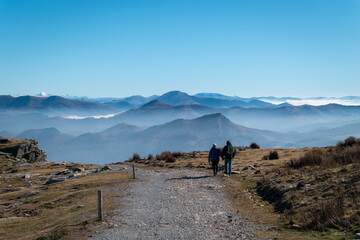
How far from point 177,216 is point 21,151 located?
1850 inches

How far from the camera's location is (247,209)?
13766 mm

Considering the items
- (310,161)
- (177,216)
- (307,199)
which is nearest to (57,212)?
(177,216)

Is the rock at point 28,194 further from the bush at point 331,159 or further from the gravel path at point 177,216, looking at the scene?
the bush at point 331,159

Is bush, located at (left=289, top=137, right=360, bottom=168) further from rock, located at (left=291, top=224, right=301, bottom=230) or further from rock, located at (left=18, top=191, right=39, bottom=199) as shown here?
rock, located at (left=18, top=191, right=39, bottom=199)

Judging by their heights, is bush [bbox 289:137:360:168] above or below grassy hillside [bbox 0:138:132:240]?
above

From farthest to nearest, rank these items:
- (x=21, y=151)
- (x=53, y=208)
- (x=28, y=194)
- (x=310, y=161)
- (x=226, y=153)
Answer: (x=21, y=151), (x=28, y=194), (x=226, y=153), (x=310, y=161), (x=53, y=208)

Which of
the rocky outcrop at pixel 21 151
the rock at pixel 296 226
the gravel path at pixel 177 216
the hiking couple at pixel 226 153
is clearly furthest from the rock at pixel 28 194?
the rocky outcrop at pixel 21 151

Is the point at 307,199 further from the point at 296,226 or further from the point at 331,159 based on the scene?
the point at 331,159

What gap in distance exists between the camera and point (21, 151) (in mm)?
50406

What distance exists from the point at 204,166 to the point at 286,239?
21.4m

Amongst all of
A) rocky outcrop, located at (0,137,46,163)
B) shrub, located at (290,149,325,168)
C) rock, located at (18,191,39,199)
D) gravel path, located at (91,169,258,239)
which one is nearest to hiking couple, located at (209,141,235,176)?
gravel path, located at (91,169,258,239)

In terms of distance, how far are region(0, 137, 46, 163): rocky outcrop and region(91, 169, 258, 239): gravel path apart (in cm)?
3822

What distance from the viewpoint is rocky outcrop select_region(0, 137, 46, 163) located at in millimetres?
49081

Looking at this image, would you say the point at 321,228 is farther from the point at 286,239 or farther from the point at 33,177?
the point at 33,177
